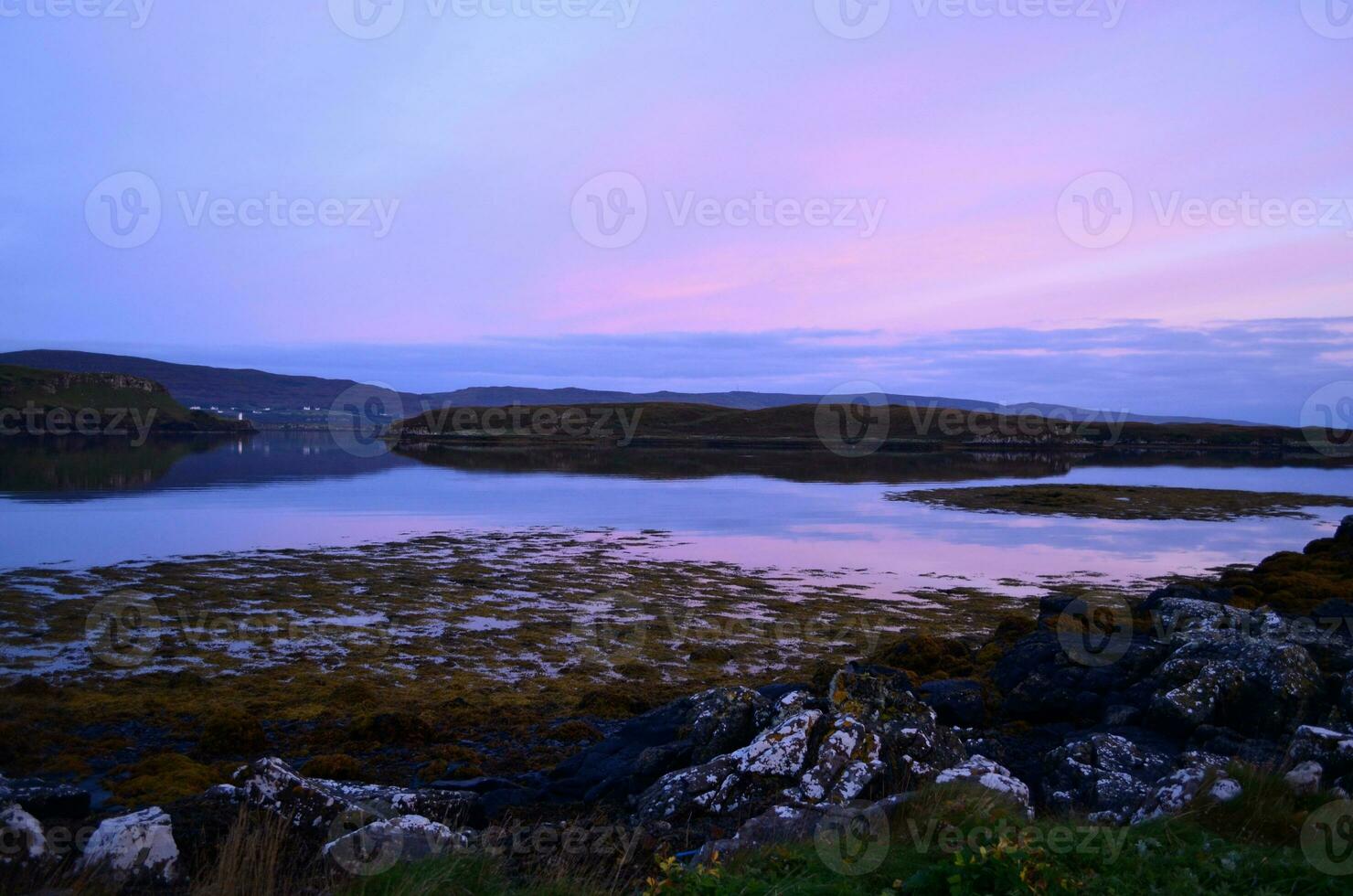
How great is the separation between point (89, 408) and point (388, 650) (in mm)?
149190

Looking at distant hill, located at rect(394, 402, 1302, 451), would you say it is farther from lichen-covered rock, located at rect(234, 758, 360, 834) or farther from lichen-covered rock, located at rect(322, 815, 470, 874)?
lichen-covered rock, located at rect(322, 815, 470, 874)

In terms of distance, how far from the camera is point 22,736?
34.4 feet

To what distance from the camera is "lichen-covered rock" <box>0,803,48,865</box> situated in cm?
583

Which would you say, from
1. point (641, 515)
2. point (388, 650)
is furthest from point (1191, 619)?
point (641, 515)

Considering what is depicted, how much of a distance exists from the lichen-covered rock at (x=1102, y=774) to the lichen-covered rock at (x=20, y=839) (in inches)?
306

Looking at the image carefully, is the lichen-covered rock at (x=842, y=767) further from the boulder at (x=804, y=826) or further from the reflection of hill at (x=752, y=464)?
the reflection of hill at (x=752, y=464)

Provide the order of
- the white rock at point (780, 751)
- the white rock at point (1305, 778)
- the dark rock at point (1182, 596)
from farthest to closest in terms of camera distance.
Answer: the dark rock at point (1182, 596) → the white rock at point (780, 751) → the white rock at point (1305, 778)

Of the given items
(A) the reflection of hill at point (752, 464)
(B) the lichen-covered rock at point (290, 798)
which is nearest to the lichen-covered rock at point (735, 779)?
(B) the lichen-covered rock at point (290, 798)

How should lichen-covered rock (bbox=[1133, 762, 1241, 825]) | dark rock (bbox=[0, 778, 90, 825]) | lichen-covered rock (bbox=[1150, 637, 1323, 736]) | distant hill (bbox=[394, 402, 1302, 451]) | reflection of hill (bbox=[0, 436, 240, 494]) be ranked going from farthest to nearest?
1. distant hill (bbox=[394, 402, 1302, 451])
2. reflection of hill (bbox=[0, 436, 240, 494])
3. lichen-covered rock (bbox=[1150, 637, 1323, 736])
4. dark rock (bbox=[0, 778, 90, 825])
5. lichen-covered rock (bbox=[1133, 762, 1241, 825])

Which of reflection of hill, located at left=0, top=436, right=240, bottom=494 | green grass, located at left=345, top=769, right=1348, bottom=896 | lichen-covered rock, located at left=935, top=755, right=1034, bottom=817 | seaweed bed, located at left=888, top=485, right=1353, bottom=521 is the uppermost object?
green grass, located at left=345, top=769, right=1348, bottom=896

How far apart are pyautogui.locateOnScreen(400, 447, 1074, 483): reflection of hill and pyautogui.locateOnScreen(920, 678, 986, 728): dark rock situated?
49.1 meters

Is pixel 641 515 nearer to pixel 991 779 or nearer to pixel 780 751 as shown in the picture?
pixel 780 751

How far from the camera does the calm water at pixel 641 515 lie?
89.2 ft

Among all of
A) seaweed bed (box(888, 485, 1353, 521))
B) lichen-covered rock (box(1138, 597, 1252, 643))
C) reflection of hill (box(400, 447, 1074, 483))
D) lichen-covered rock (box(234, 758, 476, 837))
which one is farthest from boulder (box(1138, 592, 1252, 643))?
reflection of hill (box(400, 447, 1074, 483))
